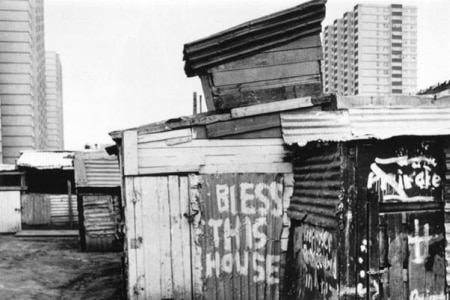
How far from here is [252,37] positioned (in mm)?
8648

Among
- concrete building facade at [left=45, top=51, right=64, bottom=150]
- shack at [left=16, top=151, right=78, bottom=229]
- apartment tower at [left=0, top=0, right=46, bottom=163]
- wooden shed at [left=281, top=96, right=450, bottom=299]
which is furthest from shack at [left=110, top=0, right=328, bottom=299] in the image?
concrete building facade at [left=45, top=51, right=64, bottom=150]

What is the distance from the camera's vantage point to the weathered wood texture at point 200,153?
25.8ft

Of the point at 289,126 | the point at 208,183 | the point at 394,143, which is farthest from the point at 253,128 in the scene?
the point at 394,143

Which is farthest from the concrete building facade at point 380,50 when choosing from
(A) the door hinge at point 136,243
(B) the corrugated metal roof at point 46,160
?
(A) the door hinge at point 136,243

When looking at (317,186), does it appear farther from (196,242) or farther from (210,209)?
(196,242)

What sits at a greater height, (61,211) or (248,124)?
(248,124)

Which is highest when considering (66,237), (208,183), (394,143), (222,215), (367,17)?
(367,17)

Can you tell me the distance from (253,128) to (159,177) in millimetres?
1804

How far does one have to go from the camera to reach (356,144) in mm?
6359

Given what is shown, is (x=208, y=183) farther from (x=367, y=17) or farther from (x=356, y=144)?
(x=367, y=17)

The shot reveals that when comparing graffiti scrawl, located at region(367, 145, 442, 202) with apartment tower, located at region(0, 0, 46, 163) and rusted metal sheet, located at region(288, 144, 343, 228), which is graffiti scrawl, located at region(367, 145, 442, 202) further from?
apartment tower, located at region(0, 0, 46, 163)

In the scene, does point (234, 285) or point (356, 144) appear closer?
point (356, 144)

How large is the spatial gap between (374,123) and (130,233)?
4290 mm

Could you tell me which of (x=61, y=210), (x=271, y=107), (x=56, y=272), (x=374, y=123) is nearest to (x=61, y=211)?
(x=61, y=210)
